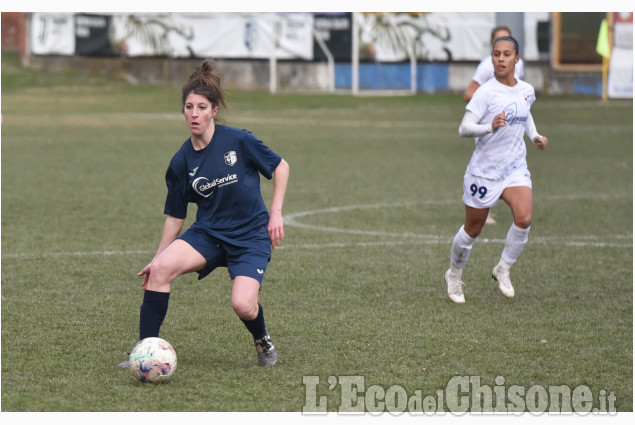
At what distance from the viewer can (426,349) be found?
6.07 metres

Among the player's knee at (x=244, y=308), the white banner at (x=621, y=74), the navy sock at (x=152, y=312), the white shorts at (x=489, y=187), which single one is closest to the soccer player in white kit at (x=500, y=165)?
the white shorts at (x=489, y=187)

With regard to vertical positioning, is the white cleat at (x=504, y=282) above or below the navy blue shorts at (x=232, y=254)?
below

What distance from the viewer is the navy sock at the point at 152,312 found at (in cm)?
553

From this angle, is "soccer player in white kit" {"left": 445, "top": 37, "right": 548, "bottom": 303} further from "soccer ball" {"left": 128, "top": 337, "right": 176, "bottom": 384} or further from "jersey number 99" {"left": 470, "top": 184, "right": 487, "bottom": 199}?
"soccer ball" {"left": 128, "top": 337, "right": 176, "bottom": 384}

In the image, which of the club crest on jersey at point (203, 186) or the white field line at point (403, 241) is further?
the white field line at point (403, 241)

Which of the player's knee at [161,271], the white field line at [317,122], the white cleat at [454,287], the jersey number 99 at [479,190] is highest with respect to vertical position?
the jersey number 99 at [479,190]

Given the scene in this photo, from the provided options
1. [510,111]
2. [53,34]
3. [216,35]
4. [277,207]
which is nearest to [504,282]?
[510,111]

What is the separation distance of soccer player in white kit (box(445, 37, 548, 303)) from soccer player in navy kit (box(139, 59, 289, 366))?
2.08 meters

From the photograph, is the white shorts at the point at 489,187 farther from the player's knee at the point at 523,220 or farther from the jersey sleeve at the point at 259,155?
the jersey sleeve at the point at 259,155

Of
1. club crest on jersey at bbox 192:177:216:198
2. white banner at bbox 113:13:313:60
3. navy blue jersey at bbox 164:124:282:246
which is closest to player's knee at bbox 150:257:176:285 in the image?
navy blue jersey at bbox 164:124:282:246

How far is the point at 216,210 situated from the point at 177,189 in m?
0.23

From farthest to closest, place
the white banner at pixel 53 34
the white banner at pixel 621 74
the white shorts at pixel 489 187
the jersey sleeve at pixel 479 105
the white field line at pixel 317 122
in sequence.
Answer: the white banner at pixel 53 34 → the white banner at pixel 621 74 → the white field line at pixel 317 122 → the white shorts at pixel 489 187 → the jersey sleeve at pixel 479 105

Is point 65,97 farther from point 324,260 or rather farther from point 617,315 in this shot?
point 617,315
